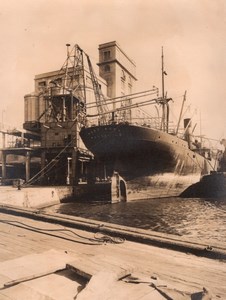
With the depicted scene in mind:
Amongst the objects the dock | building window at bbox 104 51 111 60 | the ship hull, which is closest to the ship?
the ship hull

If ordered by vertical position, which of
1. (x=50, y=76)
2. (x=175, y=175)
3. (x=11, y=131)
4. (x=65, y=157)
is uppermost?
(x=50, y=76)

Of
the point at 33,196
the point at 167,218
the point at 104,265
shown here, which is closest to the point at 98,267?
the point at 104,265

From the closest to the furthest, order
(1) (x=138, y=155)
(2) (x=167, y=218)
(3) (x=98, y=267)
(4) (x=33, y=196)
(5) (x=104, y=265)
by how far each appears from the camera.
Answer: (3) (x=98, y=267) → (5) (x=104, y=265) → (2) (x=167, y=218) → (4) (x=33, y=196) → (1) (x=138, y=155)

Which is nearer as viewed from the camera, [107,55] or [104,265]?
[104,265]

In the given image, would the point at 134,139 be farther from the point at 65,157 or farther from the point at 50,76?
the point at 50,76

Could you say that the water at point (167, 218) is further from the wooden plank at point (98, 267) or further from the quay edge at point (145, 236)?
the wooden plank at point (98, 267)

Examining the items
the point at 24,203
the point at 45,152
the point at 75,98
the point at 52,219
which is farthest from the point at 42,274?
the point at 75,98

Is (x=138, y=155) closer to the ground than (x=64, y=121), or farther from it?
closer to the ground

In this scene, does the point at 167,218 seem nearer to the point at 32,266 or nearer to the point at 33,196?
the point at 33,196
